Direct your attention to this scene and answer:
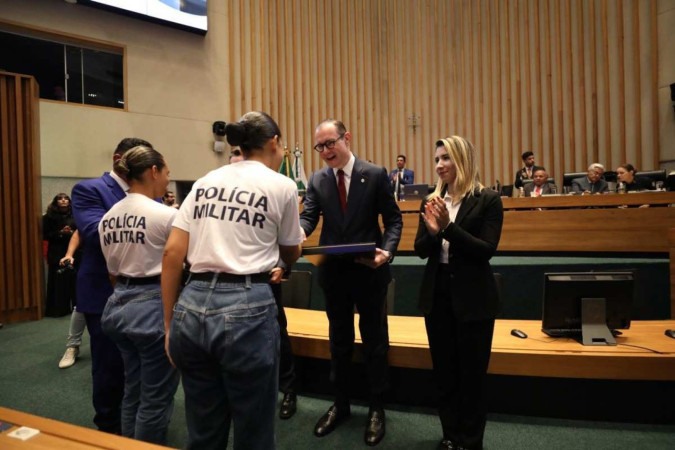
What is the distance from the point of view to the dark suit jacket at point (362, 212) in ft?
6.54

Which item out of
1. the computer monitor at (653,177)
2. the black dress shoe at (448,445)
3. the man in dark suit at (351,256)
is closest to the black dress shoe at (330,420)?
the man in dark suit at (351,256)

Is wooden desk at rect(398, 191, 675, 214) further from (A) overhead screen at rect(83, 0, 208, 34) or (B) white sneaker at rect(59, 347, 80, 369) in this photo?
(A) overhead screen at rect(83, 0, 208, 34)

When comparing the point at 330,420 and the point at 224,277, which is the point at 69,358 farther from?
the point at 224,277

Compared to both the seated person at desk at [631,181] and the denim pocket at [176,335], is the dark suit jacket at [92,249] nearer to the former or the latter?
the denim pocket at [176,335]

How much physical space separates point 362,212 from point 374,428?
3.47ft

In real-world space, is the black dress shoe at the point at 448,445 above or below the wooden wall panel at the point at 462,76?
below

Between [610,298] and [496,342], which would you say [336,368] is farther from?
[610,298]

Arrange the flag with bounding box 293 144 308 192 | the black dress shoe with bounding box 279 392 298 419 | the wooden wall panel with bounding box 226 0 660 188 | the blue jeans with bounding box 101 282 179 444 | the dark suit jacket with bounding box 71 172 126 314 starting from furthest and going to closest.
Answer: the flag with bounding box 293 144 308 192, the wooden wall panel with bounding box 226 0 660 188, the black dress shoe with bounding box 279 392 298 419, the dark suit jacket with bounding box 71 172 126 314, the blue jeans with bounding box 101 282 179 444

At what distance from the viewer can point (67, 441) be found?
102 cm

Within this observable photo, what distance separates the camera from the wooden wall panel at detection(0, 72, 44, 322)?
4.59m

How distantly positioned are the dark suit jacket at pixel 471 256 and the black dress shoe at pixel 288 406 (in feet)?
3.38

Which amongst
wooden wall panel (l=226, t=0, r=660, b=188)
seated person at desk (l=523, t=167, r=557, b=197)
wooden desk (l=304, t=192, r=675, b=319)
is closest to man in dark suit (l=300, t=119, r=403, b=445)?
wooden desk (l=304, t=192, r=675, b=319)

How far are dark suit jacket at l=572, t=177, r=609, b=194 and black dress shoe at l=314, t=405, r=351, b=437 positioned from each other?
4.15 metres

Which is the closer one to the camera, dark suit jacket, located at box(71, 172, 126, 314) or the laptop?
dark suit jacket, located at box(71, 172, 126, 314)
